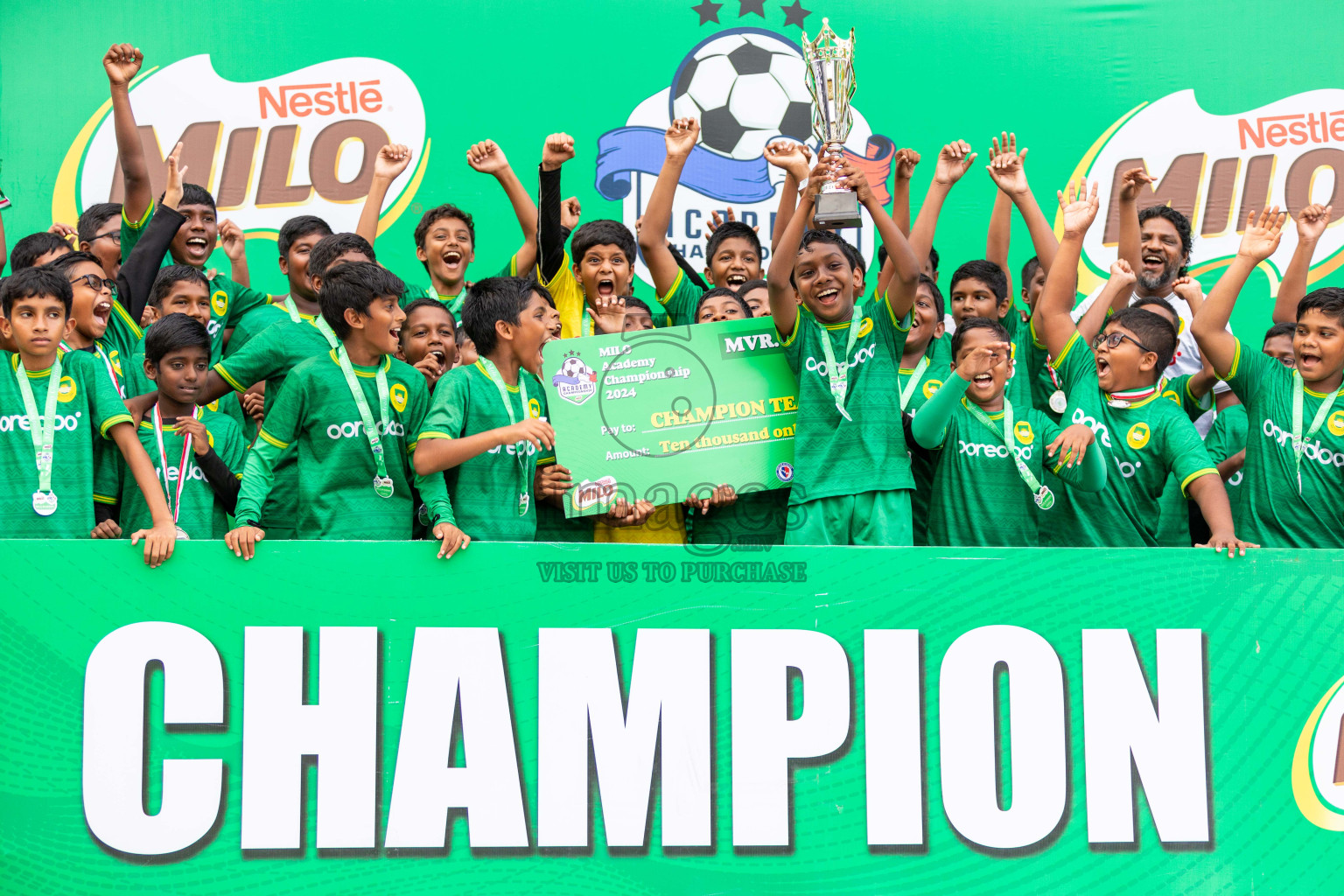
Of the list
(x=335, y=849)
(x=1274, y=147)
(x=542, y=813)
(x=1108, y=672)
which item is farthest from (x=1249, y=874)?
(x=1274, y=147)

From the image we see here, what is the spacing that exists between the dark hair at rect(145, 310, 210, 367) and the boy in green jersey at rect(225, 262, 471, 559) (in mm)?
672

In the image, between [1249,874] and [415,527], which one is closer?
[1249,874]

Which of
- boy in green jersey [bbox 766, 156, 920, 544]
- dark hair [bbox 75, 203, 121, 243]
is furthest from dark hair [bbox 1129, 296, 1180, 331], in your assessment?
dark hair [bbox 75, 203, 121, 243]

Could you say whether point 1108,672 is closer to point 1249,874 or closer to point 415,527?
point 1249,874

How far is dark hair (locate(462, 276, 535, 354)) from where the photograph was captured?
4.50 metres

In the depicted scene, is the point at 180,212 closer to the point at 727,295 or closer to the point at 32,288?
the point at 32,288

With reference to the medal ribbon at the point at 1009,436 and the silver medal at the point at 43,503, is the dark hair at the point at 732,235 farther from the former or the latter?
the silver medal at the point at 43,503

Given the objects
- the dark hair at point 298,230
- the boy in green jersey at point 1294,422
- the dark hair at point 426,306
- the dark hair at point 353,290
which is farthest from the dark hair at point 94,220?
the boy in green jersey at point 1294,422

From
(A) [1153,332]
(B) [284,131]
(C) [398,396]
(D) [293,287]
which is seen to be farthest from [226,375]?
(A) [1153,332]

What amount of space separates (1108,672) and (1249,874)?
2.32 feet

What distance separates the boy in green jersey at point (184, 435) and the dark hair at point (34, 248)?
775 mm

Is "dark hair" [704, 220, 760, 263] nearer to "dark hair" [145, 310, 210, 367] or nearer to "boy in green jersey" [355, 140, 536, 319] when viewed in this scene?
"boy in green jersey" [355, 140, 536, 319]

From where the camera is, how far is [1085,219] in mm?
4691

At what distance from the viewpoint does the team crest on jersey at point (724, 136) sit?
23.3ft
